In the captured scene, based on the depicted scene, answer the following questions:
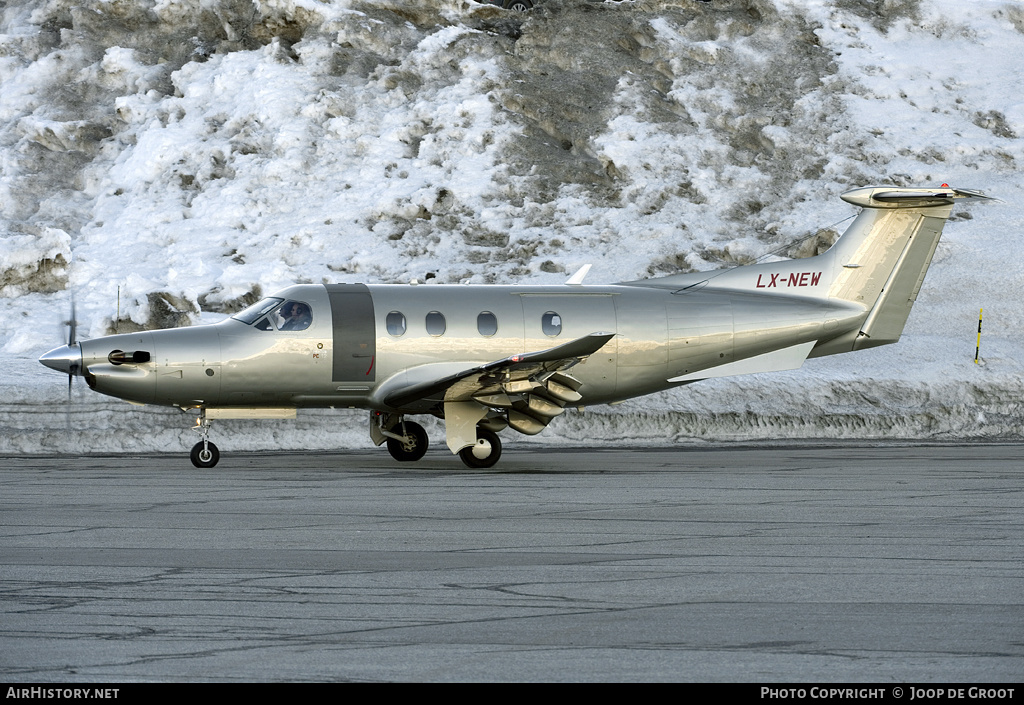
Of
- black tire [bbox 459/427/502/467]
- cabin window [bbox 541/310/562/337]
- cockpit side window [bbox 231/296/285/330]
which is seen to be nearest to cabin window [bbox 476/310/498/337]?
cabin window [bbox 541/310/562/337]

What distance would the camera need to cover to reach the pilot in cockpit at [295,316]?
18.3m

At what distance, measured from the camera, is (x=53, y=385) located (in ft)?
80.3

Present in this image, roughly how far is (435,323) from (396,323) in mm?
608

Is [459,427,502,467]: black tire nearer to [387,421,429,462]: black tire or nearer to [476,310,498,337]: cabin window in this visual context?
[387,421,429,462]: black tire

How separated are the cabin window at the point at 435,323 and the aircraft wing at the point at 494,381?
2.99 ft

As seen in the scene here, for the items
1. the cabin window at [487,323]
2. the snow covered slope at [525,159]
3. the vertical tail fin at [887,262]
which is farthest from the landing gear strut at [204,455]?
the vertical tail fin at [887,262]

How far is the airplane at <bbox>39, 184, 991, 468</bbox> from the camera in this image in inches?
699

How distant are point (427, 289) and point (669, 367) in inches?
161

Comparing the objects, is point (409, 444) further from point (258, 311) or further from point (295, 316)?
point (258, 311)

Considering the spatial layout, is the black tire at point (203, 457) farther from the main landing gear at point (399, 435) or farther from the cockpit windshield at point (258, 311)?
the main landing gear at point (399, 435)

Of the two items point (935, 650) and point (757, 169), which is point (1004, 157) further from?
point (935, 650)

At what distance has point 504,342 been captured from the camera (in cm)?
1897

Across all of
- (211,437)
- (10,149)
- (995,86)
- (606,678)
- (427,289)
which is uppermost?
(995,86)
